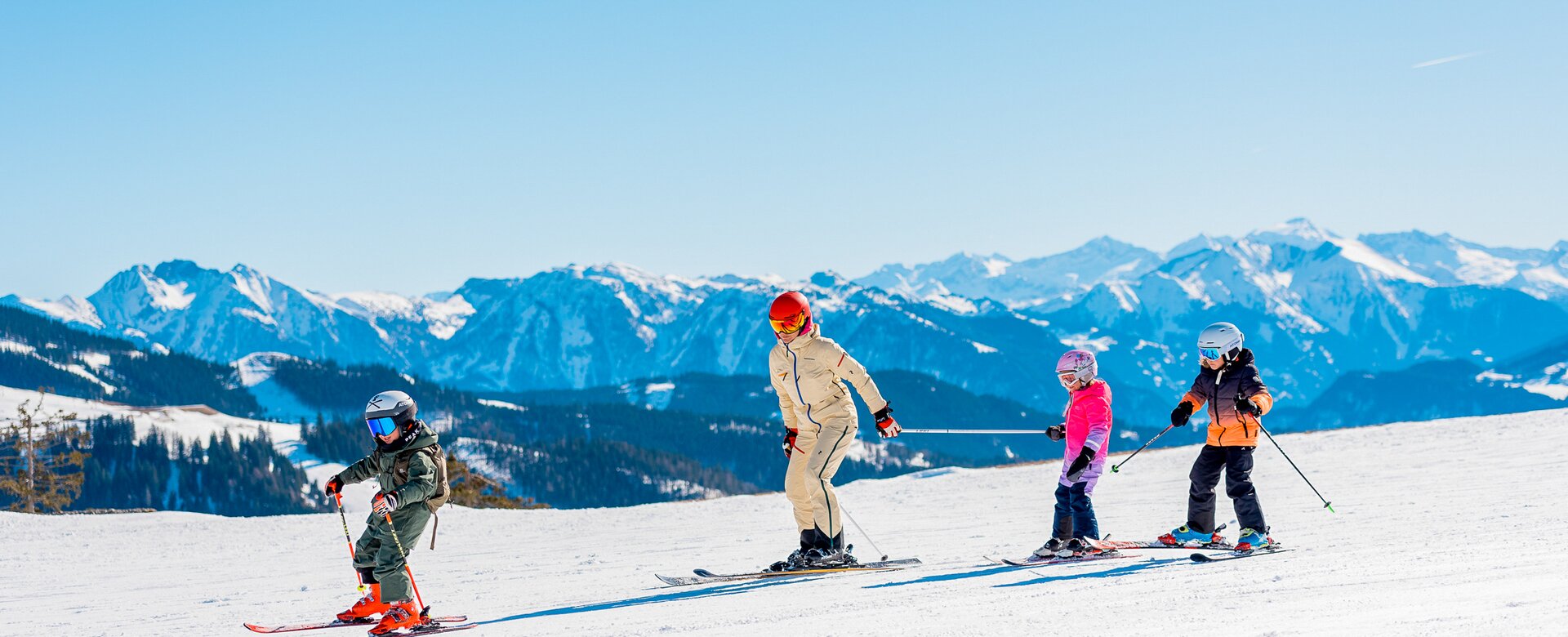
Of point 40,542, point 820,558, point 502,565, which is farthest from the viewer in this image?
point 40,542

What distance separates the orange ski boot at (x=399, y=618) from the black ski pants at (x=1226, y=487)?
7006 mm

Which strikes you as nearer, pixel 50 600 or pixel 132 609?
pixel 132 609

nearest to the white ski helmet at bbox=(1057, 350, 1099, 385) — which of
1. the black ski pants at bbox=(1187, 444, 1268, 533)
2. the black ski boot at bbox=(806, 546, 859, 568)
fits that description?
the black ski pants at bbox=(1187, 444, 1268, 533)

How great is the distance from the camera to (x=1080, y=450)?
34.8ft

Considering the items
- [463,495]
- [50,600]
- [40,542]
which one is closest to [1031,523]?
[50,600]

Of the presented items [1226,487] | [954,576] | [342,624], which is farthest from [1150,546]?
[342,624]

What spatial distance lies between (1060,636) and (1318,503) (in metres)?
10.2

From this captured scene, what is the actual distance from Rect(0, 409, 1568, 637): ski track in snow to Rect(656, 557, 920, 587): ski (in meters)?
0.17

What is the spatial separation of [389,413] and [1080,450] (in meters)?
6.16

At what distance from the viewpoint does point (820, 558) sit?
1054 cm

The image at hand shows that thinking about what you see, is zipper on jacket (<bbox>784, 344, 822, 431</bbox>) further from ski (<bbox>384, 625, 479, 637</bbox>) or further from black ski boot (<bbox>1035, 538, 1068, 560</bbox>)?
ski (<bbox>384, 625, 479, 637</bbox>)

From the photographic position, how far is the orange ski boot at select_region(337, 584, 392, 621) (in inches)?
348

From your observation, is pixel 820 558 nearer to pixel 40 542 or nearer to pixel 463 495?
pixel 40 542

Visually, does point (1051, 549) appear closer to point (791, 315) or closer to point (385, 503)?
point (791, 315)
